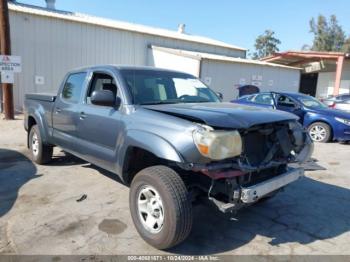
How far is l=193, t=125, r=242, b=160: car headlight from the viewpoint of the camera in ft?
9.76

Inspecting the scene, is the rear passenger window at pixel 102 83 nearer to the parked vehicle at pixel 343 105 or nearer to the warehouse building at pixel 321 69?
the parked vehicle at pixel 343 105

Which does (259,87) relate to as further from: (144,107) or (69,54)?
(144,107)

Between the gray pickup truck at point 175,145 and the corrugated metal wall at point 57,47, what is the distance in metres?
11.5

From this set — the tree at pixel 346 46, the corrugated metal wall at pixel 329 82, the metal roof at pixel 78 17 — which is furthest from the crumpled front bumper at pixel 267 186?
the tree at pixel 346 46

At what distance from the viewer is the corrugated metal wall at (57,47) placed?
14.6 metres

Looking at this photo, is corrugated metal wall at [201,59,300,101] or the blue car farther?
corrugated metal wall at [201,59,300,101]

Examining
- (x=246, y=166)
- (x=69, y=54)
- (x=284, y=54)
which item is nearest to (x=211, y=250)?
(x=246, y=166)

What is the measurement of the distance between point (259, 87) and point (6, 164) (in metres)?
16.6

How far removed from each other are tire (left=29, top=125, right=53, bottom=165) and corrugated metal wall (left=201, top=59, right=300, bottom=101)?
11126 millimetres

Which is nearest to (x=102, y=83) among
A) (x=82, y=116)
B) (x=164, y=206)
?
(x=82, y=116)

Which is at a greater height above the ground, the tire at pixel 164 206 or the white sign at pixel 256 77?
the white sign at pixel 256 77

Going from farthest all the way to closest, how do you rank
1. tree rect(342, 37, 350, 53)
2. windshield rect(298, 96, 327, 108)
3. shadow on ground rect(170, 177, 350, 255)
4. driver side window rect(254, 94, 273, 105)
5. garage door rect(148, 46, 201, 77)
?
1. tree rect(342, 37, 350, 53)
2. garage door rect(148, 46, 201, 77)
3. driver side window rect(254, 94, 273, 105)
4. windshield rect(298, 96, 327, 108)
5. shadow on ground rect(170, 177, 350, 255)

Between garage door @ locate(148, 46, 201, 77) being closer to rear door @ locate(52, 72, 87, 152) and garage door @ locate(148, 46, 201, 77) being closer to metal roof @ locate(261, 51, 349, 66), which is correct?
metal roof @ locate(261, 51, 349, 66)

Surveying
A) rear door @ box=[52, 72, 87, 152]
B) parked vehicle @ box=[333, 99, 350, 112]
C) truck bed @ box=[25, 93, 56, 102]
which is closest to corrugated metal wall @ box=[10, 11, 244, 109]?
truck bed @ box=[25, 93, 56, 102]
